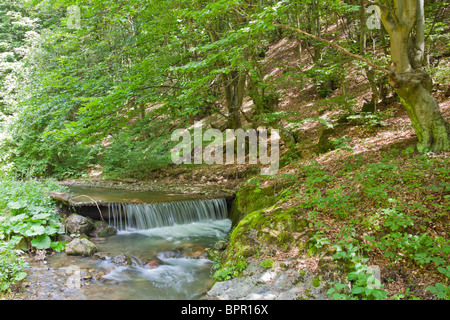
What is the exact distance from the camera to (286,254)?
4.23 m

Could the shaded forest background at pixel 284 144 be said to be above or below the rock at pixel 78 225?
above

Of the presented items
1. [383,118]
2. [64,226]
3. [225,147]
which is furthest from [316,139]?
[64,226]

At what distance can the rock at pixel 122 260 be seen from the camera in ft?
18.6

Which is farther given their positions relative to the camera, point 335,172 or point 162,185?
point 162,185

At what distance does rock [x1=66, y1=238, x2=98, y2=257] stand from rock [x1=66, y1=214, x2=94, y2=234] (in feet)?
2.95

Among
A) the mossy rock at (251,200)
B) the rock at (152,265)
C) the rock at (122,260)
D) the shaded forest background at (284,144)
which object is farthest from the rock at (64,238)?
the mossy rock at (251,200)

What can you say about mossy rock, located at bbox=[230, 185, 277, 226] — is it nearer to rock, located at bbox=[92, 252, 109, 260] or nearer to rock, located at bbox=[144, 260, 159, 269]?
rock, located at bbox=[144, 260, 159, 269]

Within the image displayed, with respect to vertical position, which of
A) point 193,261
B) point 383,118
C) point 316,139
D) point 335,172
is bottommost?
point 193,261

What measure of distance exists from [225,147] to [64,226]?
8.17m
